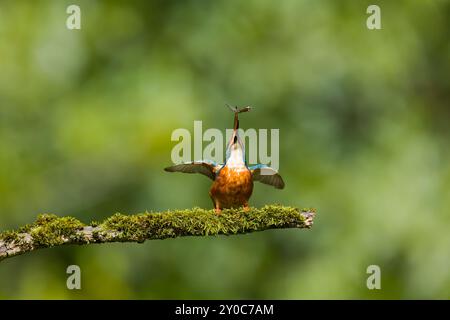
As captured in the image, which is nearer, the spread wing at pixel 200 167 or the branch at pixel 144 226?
the branch at pixel 144 226

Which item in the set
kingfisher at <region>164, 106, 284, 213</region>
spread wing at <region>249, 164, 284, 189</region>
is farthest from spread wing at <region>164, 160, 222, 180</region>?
spread wing at <region>249, 164, 284, 189</region>

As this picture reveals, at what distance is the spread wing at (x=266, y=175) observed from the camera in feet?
21.1

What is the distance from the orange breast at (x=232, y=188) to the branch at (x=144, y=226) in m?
0.51

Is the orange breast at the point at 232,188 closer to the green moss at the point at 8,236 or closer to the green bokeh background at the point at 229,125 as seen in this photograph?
the green moss at the point at 8,236

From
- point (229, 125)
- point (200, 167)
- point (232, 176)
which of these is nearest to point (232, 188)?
point (232, 176)

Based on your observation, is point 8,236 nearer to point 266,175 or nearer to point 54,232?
point 54,232

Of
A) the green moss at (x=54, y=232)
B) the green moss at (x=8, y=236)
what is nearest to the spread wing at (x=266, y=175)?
the green moss at (x=54, y=232)

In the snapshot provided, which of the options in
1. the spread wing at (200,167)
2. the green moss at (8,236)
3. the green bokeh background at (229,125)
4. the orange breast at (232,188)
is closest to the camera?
the green moss at (8,236)

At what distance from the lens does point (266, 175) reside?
6562mm

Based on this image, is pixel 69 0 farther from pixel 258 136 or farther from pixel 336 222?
pixel 336 222

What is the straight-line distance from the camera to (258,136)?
32.3ft

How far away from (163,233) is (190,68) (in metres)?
5.59

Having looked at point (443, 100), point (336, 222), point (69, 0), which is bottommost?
point (336, 222)

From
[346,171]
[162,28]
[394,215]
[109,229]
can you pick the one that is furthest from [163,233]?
[162,28]
